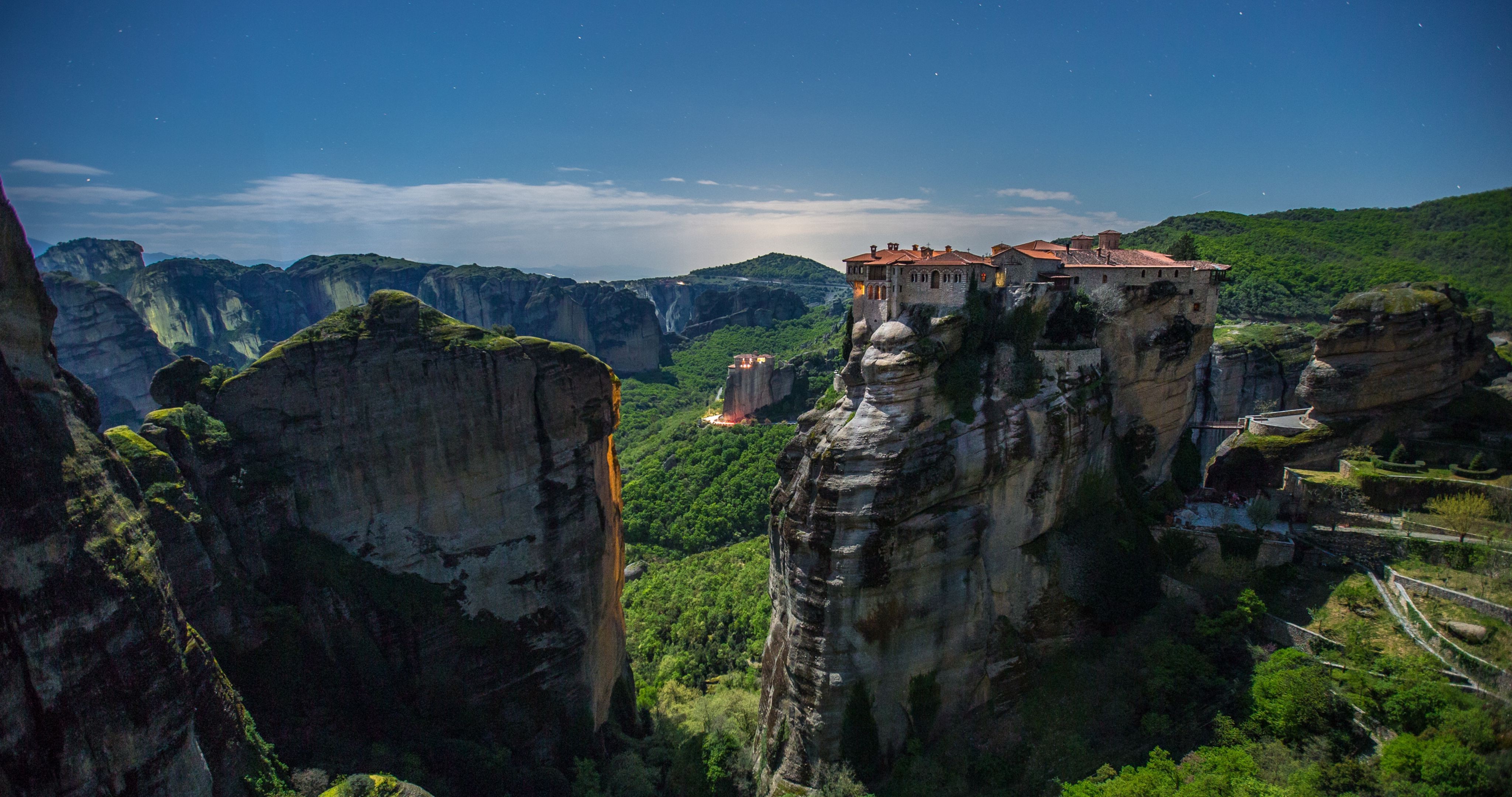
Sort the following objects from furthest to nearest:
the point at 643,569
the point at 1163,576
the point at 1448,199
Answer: the point at 1448,199 → the point at 643,569 → the point at 1163,576

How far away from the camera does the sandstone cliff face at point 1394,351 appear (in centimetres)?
2956

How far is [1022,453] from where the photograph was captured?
1056 inches

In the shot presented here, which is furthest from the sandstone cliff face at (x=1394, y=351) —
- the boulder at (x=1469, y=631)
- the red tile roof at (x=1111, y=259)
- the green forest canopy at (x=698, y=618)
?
the green forest canopy at (x=698, y=618)

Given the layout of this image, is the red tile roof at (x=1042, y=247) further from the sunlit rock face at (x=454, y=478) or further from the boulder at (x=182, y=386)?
the boulder at (x=182, y=386)

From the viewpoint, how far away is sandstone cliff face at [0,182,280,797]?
15.4 metres

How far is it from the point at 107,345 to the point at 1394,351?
315 feet

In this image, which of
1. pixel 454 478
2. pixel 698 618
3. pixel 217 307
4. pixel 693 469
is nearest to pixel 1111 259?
pixel 454 478

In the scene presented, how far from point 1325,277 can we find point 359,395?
6134 centimetres

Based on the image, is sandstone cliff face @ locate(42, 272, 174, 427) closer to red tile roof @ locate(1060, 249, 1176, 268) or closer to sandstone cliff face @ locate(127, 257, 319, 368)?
sandstone cliff face @ locate(127, 257, 319, 368)

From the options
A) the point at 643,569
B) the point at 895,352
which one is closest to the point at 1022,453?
the point at 895,352

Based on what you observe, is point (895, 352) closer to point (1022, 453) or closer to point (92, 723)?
point (1022, 453)

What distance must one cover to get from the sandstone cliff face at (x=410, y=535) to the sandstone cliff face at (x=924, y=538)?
9529mm

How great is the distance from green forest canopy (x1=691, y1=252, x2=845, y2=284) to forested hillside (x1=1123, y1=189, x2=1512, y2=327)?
104354 mm

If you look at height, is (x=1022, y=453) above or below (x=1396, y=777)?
above
